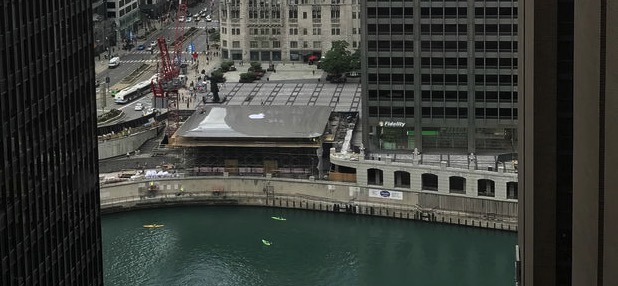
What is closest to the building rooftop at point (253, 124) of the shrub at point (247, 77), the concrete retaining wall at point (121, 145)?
the concrete retaining wall at point (121, 145)

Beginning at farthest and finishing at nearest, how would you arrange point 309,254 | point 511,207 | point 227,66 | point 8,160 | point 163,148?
point 227,66, point 163,148, point 511,207, point 309,254, point 8,160

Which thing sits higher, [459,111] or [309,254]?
[459,111]

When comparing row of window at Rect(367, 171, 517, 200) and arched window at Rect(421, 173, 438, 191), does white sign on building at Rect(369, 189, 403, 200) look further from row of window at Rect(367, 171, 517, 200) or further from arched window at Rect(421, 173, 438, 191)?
arched window at Rect(421, 173, 438, 191)

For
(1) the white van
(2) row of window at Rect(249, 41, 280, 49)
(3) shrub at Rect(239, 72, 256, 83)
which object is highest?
(2) row of window at Rect(249, 41, 280, 49)

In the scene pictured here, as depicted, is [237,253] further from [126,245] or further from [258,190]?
[258,190]

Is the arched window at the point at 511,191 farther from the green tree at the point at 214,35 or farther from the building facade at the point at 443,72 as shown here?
the green tree at the point at 214,35

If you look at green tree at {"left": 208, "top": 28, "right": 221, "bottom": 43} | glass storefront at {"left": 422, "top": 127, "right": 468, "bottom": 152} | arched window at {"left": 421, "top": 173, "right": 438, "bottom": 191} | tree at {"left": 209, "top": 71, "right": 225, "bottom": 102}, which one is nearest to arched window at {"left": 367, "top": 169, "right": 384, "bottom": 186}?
arched window at {"left": 421, "top": 173, "right": 438, "bottom": 191}
